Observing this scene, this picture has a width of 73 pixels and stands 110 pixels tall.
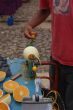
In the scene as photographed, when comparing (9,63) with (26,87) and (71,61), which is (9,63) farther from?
(71,61)

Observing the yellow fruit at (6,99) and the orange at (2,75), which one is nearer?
the yellow fruit at (6,99)

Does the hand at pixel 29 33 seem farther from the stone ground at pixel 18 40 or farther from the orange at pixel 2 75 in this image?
the stone ground at pixel 18 40

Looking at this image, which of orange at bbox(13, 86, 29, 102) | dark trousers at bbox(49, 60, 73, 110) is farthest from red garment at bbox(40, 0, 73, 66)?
orange at bbox(13, 86, 29, 102)

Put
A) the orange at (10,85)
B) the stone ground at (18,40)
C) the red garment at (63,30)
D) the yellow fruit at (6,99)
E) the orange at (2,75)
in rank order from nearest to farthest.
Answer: the red garment at (63,30), the yellow fruit at (6,99), the orange at (10,85), the orange at (2,75), the stone ground at (18,40)

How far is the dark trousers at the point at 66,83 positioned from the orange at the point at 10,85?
0.22m

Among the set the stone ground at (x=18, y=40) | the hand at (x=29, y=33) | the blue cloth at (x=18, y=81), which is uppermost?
the hand at (x=29, y=33)

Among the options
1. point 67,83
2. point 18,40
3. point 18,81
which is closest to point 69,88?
point 67,83

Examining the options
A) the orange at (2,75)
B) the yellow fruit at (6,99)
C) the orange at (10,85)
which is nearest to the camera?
the yellow fruit at (6,99)

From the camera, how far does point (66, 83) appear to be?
1563 mm

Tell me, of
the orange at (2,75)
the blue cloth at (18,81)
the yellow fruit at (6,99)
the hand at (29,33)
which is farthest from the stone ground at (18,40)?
the yellow fruit at (6,99)

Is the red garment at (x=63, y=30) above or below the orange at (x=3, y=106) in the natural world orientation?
above

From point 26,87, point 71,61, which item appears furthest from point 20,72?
point 71,61

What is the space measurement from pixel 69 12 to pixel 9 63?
27.6 inches

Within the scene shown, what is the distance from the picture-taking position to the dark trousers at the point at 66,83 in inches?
59.4
